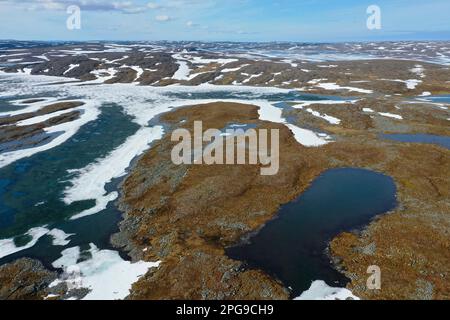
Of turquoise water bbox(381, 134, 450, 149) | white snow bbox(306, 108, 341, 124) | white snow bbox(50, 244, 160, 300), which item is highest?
white snow bbox(306, 108, 341, 124)

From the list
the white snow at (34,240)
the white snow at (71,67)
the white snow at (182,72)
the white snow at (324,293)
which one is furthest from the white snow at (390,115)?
the white snow at (71,67)

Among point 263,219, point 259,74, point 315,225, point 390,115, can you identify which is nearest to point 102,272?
point 263,219

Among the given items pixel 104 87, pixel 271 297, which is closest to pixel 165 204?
pixel 271 297

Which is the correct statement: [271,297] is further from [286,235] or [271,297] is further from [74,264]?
[74,264]

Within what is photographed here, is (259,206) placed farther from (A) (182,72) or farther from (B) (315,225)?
(A) (182,72)

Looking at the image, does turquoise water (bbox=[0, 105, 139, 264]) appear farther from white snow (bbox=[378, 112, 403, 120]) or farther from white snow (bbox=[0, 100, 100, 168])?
white snow (bbox=[378, 112, 403, 120])

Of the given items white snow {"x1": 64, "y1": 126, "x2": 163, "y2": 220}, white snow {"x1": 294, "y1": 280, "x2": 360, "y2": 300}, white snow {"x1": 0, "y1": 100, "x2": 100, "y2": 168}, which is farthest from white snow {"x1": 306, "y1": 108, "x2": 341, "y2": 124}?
white snow {"x1": 294, "y1": 280, "x2": 360, "y2": 300}
